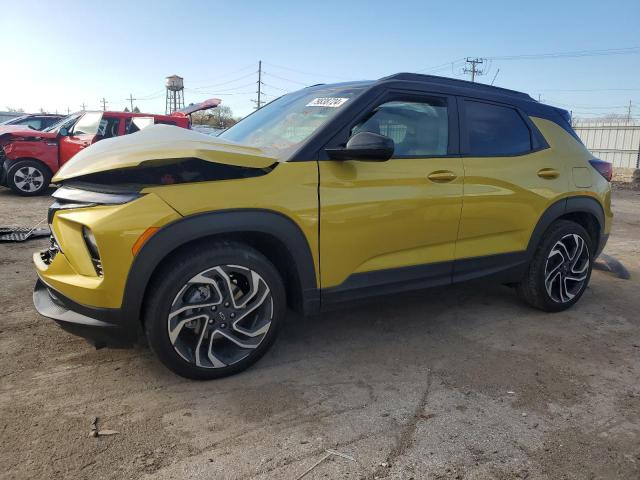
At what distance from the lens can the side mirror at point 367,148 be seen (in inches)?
109


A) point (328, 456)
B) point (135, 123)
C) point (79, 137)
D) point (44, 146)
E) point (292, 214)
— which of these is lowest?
point (328, 456)

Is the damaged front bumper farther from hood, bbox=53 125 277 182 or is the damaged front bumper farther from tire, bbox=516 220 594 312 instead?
tire, bbox=516 220 594 312

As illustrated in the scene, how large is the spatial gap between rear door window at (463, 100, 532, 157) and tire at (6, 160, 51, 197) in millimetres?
9071

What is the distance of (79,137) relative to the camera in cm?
987

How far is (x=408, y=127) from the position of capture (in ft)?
11.0

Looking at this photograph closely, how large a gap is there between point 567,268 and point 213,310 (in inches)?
120

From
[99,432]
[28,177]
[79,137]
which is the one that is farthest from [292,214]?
[28,177]

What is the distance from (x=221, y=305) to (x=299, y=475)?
1005 mm

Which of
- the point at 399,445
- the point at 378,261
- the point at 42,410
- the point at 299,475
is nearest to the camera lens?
the point at 299,475

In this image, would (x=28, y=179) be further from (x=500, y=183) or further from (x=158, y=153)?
(x=500, y=183)

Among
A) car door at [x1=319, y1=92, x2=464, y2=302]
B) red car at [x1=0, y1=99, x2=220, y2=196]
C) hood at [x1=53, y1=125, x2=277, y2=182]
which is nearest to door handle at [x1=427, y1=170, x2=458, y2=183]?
car door at [x1=319, y1=92, x2=464, y2=302]

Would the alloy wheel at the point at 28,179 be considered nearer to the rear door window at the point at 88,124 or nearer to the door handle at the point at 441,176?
the rear door window at the point at 88,124

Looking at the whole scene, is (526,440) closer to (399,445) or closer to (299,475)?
(399,445)

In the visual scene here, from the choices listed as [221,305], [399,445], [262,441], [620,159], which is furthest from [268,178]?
[620,159]
